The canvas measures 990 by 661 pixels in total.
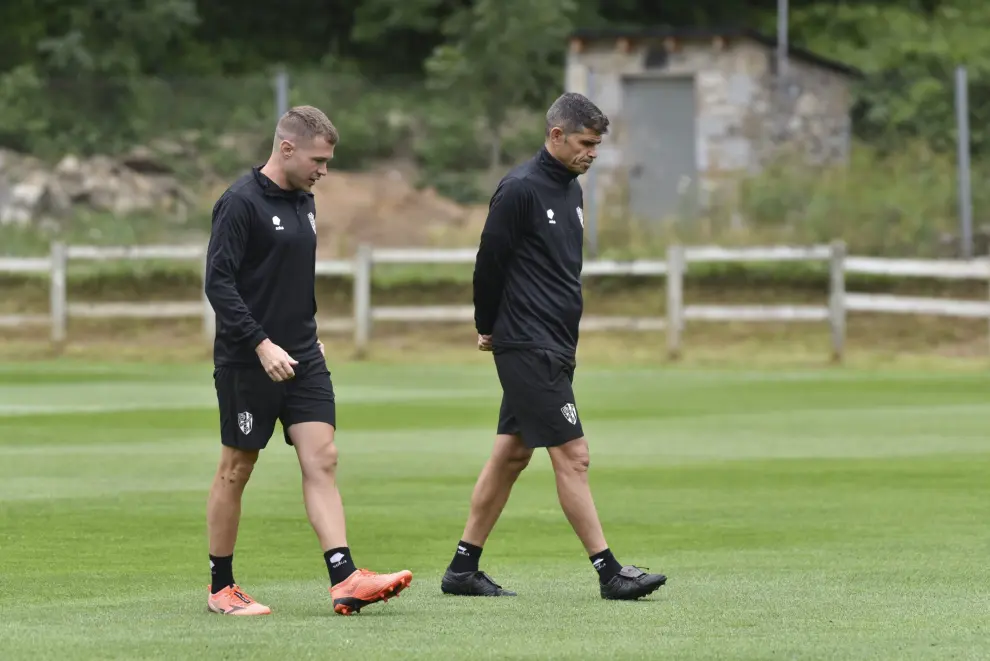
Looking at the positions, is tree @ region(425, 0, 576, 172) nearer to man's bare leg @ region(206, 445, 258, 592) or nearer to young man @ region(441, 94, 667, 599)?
young man @ region(441, 94, 667, 599)

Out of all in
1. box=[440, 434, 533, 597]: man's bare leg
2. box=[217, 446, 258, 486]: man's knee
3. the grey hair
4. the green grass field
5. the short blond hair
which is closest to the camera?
the green grass field

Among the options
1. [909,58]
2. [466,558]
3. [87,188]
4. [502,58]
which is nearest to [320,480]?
[466,558]

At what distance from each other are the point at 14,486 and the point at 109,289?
19500mm

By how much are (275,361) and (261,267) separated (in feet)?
1.42

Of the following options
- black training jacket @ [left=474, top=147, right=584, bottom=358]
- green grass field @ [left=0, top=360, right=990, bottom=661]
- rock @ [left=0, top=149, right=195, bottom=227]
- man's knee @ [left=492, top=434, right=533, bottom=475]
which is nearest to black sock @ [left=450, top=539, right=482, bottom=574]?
green grass field @ [left=0, top=360, right=990, bottom=661]

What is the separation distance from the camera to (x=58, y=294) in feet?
91.4

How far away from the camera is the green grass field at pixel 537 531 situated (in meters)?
7.26

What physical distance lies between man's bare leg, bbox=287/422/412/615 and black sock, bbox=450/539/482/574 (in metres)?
0.79

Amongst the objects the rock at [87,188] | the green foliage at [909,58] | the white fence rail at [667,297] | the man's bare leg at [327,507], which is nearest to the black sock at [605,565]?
the man's bare leg at [327,507]

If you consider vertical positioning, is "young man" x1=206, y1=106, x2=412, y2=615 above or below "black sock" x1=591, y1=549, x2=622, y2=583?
above

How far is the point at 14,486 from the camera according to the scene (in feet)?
41.8

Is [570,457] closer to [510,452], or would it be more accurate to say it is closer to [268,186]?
[510,452]

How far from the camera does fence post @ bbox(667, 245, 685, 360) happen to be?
26.1 meters

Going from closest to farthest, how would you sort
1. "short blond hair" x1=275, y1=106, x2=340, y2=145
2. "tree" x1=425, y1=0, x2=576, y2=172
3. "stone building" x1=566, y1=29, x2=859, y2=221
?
"short blond hair" x1=275, y1=106, x2=340, y2=145
"stone building" x1=566, y1=29, x2=859, y2=221
"tree" x1=425, y1=0, x2=576, y2=172
